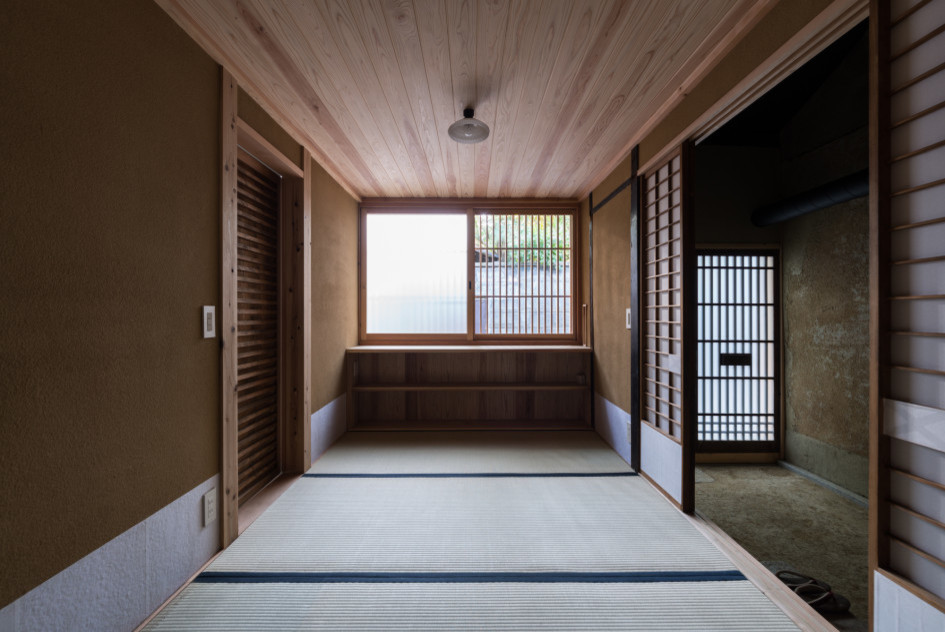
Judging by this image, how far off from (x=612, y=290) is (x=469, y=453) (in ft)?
6.21

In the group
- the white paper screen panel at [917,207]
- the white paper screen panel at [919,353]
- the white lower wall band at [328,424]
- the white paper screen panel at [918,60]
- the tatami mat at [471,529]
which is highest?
the white paper screen panel at [918,60]

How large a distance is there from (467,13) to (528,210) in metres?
2.81

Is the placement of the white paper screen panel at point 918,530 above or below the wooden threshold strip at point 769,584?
above

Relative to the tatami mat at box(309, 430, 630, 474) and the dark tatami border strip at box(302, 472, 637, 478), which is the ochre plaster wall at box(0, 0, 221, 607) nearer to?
the dark tatami border strip at box(302, 472, 637, 478)

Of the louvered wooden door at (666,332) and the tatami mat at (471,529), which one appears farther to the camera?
the louvered wooden door at (666,332)

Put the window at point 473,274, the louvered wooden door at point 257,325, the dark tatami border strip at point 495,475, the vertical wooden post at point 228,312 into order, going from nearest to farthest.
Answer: the vertical wooden post at point 228,312 → the louvered wooden door at point 257,325 → the dark tatami border strip at point 495,475 → the window at point 473,274

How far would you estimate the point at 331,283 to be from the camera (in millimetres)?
3496

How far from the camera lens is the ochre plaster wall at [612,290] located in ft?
10.1

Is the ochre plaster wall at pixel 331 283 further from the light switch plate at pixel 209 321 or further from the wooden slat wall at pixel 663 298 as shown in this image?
the wooden slat wall at pixel 663 298

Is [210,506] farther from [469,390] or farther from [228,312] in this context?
[469,390]

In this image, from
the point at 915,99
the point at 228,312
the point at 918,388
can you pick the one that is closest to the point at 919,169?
the point at 915,99

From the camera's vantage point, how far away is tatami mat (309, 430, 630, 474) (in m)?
3.00

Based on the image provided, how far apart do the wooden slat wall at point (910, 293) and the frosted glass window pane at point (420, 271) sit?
350cm

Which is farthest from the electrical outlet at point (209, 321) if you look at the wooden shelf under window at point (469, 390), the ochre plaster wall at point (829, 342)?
the ochre plaster wall at point (829, 342)
